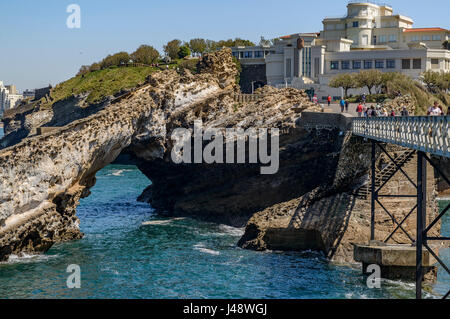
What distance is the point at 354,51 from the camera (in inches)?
4094

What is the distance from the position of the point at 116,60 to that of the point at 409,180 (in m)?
113

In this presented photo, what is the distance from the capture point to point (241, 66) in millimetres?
121125

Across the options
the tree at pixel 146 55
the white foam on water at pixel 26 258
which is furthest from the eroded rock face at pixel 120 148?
the tree at pixel 146 55

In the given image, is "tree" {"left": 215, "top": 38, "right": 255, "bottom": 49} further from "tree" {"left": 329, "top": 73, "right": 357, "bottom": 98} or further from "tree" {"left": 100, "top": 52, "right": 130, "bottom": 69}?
"tree" {"left": 329, "top": 73, "right": 357, "bottom": 98}

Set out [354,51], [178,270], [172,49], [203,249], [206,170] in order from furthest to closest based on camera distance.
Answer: [172,49]
[354,51]
[206,170]
[203,249]
[178,270]

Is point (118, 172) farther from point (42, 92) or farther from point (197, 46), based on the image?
point (42, 92)

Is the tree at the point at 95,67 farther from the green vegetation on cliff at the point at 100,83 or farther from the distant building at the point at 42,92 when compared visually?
the distant building at the point at 42,92

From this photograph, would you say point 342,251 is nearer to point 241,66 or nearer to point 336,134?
point 336,134

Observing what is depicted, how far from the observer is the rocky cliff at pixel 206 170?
45062mm

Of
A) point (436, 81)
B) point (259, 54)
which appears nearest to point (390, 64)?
point (436, 81)

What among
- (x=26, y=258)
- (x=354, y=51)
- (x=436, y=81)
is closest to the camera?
(x=26, y=258)

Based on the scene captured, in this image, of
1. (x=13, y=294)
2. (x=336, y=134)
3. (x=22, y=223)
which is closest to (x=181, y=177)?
(x=336, y=134)

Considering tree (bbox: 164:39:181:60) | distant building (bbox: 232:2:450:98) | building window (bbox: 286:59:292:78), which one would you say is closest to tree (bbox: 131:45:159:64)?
tree (bbox: 164:39:181:60)

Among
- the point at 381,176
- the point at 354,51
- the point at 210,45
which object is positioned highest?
the point at 210,45
